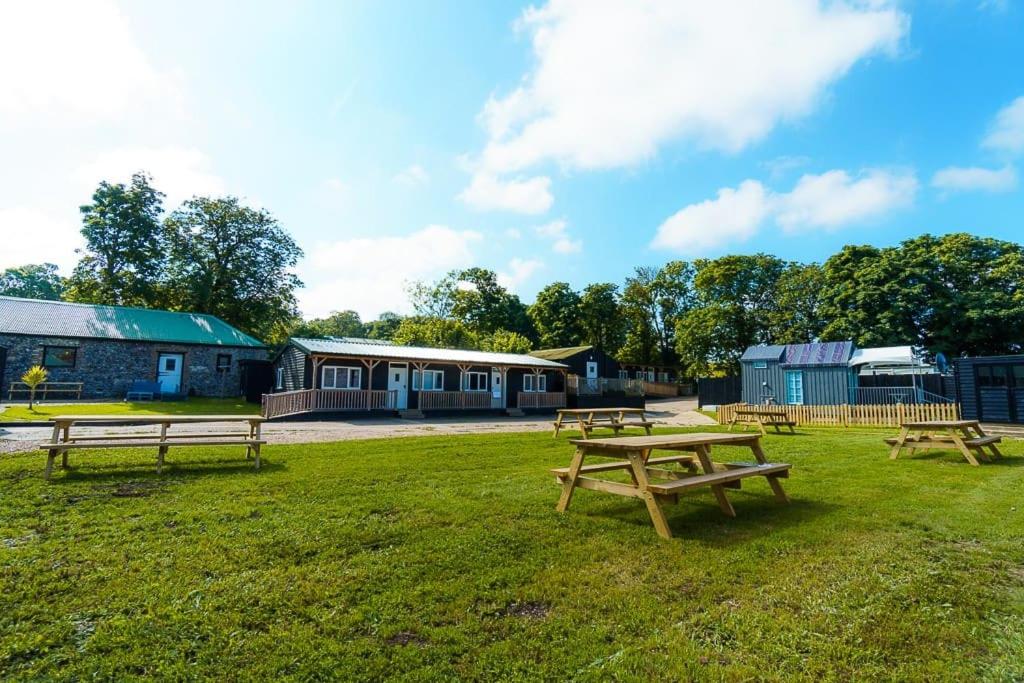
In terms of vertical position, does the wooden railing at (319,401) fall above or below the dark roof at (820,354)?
below

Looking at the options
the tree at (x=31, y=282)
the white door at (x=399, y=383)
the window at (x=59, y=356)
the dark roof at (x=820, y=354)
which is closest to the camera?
the dark roof at (x=820, y=354)

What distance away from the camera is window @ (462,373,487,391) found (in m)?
26.7

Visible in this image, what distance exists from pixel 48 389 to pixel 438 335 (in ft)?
85.2

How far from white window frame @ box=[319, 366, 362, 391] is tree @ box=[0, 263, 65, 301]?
51973mm

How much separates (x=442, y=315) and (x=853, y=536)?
49.7 meters

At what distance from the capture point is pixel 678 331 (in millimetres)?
43594

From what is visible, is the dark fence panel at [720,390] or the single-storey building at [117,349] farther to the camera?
the dark fence panel at [720,390]

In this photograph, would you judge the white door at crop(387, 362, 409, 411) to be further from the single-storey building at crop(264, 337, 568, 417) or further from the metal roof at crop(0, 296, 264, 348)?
the metal roof at crop(0, 296, 264, 348)

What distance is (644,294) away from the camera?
172ft

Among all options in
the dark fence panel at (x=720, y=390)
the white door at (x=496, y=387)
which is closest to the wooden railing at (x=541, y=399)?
the white door at (x=496, y=387)

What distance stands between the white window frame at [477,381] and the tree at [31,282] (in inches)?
2152

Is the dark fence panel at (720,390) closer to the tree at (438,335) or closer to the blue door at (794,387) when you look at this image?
the blue door at (794,387)

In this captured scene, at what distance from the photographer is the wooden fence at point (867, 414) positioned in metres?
16.2

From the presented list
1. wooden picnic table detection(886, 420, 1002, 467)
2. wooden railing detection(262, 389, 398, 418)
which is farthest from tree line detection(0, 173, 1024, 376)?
wooden picnic table detection(886, 420, 1002, 467)
